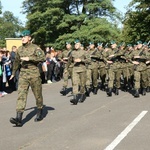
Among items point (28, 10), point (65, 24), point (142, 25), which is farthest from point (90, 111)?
point (28, 10)

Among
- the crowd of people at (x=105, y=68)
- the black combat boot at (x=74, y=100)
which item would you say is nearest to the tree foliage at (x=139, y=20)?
the crowd of people at (x=105, y=68)

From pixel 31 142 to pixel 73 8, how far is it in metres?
41.8

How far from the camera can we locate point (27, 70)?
7961 millimetres

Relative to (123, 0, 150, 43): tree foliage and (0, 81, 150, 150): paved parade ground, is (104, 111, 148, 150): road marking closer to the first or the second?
(0, 81, 150, 150): paved parade ground

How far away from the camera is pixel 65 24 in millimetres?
44438

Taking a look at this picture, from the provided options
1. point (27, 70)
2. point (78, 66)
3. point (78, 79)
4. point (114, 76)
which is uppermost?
point (27, 70)

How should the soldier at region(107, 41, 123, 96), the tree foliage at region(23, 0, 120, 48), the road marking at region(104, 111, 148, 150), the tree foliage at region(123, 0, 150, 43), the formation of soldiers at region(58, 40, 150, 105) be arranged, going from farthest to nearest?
the tree foliage at region(23, 0, 120, 48) → the tree foliage at region(123, 0, 150, 43) → the soldier at region(107, 41, 123, 96) → the formation of soldiers at region(58, 40, 150, 105) → the road marking at region(104, 111, 148, 150)

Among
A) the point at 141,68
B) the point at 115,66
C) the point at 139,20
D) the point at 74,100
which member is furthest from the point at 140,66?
the point at 139,20

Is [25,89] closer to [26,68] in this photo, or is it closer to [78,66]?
[26,68]

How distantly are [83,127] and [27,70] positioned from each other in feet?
5.76

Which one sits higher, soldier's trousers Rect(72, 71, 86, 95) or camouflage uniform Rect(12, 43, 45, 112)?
camouflage uniform Rect(12, 43, 45, 112)

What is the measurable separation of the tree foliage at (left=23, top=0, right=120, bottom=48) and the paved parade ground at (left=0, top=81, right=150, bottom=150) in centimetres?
3174

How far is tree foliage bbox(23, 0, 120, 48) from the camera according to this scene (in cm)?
4253

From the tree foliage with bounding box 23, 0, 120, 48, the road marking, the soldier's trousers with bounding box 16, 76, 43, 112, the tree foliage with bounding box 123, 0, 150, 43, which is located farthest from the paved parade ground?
the tree foliage with bounding box 23, 0, 120, 48
